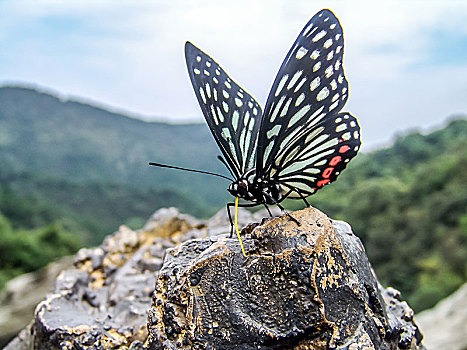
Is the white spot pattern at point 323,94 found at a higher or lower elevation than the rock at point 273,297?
Result: higher

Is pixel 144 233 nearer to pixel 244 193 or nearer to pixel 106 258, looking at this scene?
pixel 106 258

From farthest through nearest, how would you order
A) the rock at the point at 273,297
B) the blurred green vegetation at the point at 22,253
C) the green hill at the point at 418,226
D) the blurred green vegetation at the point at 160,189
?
1. the blurred green vegetation at the point at 160,189
2. the blurred green vegetation at the point at 22,253
3. the green hill at the point at 418,226
4. the rock at the point at 273,297

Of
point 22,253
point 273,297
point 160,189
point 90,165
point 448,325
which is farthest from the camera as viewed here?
point 90,165

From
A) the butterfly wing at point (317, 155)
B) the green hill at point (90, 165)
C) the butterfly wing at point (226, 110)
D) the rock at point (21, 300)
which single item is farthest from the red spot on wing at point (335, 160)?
the green hill at point (90, 165)

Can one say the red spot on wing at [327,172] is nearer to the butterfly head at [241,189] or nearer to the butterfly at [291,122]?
the butterfly at [291,122]

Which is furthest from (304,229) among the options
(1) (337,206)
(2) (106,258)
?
A: (1) (337,206)

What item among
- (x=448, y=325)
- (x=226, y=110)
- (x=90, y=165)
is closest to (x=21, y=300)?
(x=448, y=325)

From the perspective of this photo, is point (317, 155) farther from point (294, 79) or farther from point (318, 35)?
point (318, 35)
